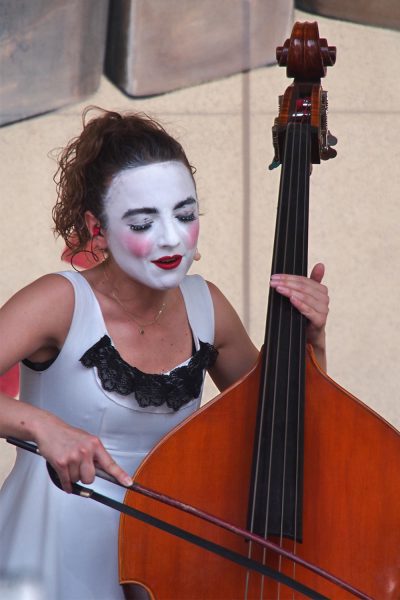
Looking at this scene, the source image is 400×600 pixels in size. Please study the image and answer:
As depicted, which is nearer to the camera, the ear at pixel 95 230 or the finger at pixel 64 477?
the finger at pixel 64 477

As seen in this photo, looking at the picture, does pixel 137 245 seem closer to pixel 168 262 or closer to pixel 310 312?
pixel 168 262

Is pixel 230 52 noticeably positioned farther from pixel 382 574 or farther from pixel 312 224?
pixel 382 574

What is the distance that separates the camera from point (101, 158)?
1.62 meters

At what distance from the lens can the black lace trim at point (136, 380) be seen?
1581mm

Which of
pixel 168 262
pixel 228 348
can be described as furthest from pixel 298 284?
pixel 228 348

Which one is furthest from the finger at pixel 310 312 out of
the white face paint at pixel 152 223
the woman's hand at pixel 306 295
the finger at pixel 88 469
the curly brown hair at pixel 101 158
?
the finger at pixel 88 469

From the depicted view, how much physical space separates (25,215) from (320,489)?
6.50 feet

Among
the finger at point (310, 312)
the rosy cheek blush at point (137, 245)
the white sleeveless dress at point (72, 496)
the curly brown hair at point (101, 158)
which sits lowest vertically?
the white sleeveless dress at point (72, 496)

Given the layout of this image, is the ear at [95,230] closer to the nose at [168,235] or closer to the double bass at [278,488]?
the nose at [168,235]

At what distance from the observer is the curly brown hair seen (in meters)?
1.59

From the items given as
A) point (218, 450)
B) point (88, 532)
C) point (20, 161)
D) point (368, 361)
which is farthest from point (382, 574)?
point (20, 161)


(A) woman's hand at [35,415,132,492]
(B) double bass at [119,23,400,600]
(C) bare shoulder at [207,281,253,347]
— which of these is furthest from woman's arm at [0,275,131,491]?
(C) bare shoulder at [207,281,253,347]

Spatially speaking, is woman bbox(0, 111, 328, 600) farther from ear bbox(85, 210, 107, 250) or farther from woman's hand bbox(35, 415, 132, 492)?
woman's hand bbox(35, 415, 132, 492)

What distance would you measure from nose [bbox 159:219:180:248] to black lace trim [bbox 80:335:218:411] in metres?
0.19
